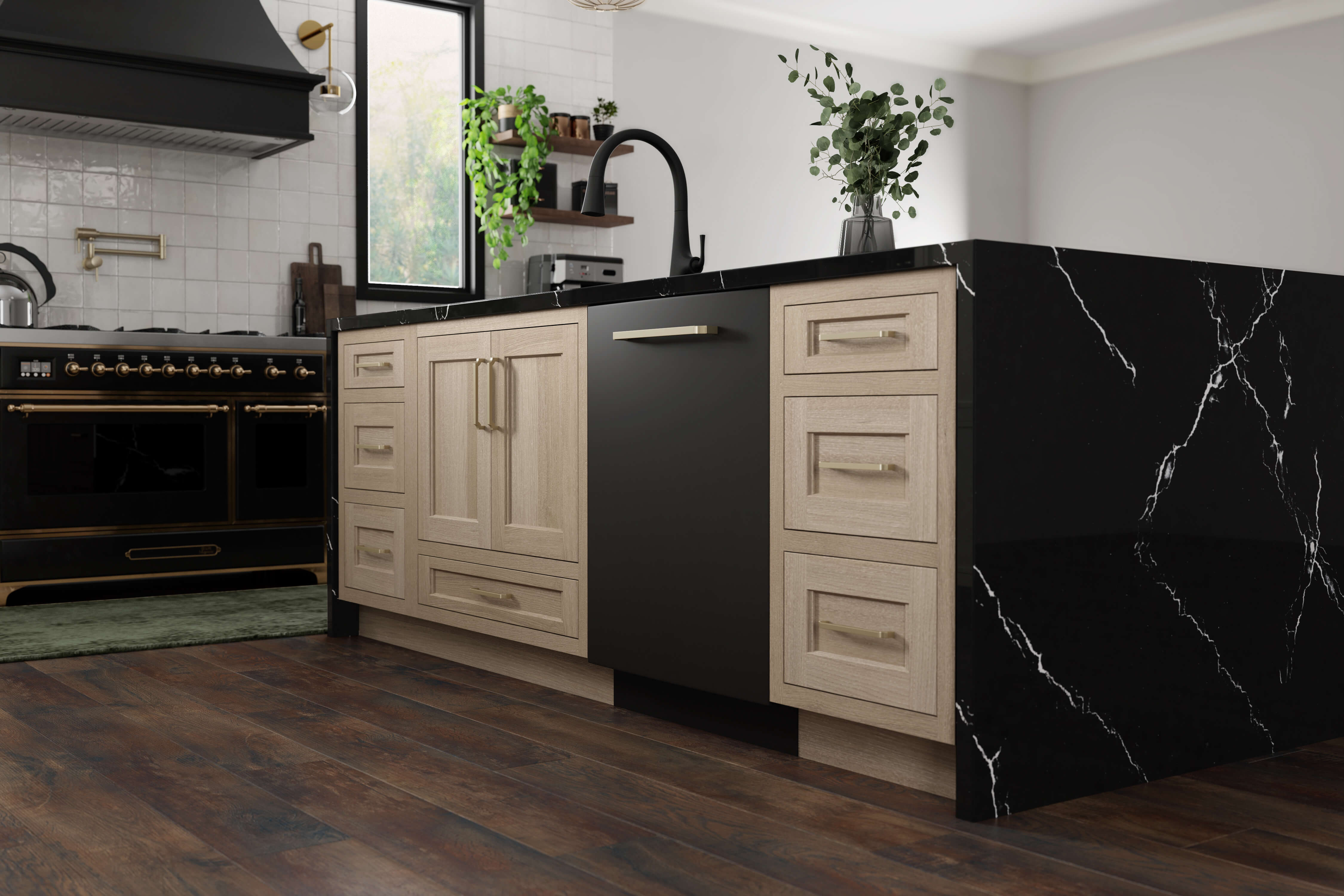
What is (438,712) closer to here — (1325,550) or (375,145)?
(1325,550)

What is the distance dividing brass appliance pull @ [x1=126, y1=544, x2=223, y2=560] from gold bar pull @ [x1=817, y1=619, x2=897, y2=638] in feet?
9.68

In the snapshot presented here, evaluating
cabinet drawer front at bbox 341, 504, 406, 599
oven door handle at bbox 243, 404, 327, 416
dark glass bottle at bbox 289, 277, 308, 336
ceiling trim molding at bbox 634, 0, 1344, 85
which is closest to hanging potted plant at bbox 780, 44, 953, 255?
cabinet drawer front at bbox 341, 504, 406, 599

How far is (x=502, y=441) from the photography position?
2.71 m

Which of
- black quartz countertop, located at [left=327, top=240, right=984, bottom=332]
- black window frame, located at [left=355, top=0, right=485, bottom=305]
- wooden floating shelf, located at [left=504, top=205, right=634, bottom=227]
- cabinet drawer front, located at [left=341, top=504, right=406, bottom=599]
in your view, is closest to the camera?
black quartz countertop, located at [left=327, top=240, right=984, bottom=332]

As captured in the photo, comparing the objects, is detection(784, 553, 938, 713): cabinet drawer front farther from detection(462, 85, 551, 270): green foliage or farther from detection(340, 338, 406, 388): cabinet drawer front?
detection(462, 85, 551, 270): green foliage

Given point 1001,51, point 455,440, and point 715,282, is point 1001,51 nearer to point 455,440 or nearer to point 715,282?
point 455,440

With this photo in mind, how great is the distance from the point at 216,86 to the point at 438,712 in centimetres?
290

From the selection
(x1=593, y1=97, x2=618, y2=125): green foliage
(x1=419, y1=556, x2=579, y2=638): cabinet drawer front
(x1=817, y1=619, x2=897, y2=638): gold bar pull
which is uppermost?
(x1=593, y1=97, x2=618, y2=125): green foliage

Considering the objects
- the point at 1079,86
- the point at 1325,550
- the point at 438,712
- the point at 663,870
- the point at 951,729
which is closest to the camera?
the point at 663,870

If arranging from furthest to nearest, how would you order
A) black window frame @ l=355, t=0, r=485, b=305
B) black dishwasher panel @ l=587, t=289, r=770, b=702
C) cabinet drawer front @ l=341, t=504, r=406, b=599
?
black window frame @ l=355, t=0, r=485, b=305
cabinet drawer front @ l=341, t=504, r=406, b=599
black dishwasher panel @ l=587, t=289, r=770, b=702

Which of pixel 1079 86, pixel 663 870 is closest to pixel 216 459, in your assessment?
pixel 663 870

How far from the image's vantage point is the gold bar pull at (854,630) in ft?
6.02

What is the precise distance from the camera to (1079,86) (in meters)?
7.71

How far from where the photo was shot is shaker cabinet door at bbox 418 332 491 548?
2.78 meters
